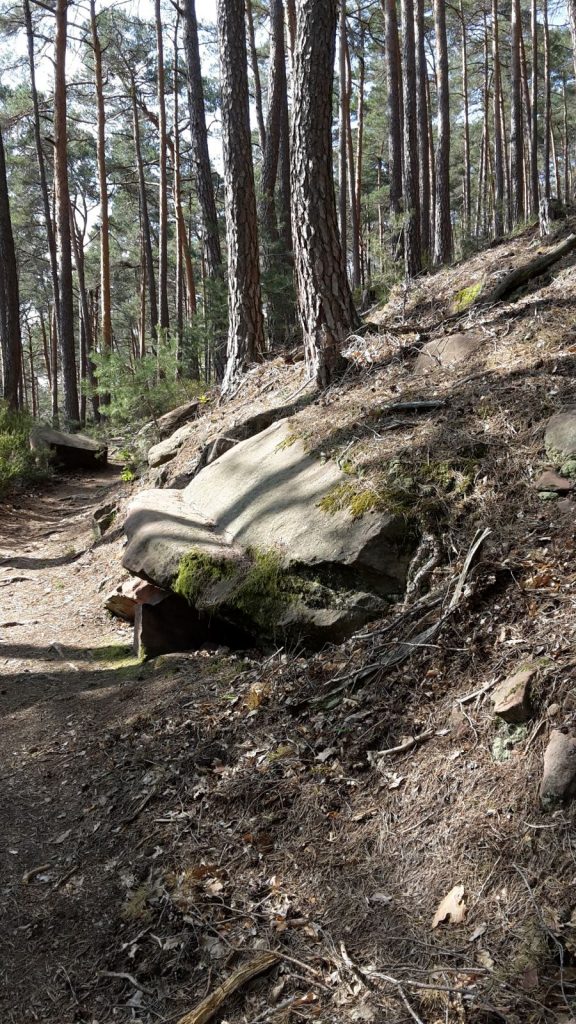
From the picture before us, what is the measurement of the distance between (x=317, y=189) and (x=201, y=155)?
7794mm

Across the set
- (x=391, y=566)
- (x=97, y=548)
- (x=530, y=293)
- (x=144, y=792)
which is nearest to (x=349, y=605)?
(x=391, y=566)

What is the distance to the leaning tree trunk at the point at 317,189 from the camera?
20.0 feet

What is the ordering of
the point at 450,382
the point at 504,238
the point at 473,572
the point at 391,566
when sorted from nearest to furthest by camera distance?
1. the point at 473,572
2. the point at 391,566
3. the point at 450,382
4. the point at 504,238

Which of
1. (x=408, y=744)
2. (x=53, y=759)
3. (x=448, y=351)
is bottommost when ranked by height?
(x=53, y=759)

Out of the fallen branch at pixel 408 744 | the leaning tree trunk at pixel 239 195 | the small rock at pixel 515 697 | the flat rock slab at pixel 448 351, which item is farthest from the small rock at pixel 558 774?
the leaning tree trunk at pixel 239 195

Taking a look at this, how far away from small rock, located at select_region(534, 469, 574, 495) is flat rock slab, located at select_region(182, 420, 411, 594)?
2.40 feet

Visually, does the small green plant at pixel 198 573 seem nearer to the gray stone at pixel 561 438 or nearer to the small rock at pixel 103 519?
the gray stone at pixel 561 438

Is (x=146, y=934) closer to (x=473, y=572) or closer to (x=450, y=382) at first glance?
(x=473, y=572)

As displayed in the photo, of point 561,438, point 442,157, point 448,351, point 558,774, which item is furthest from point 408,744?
point 442,157

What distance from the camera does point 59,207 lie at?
52.0 ft

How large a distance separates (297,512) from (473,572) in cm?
144

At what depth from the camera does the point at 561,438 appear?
3713 millimetres

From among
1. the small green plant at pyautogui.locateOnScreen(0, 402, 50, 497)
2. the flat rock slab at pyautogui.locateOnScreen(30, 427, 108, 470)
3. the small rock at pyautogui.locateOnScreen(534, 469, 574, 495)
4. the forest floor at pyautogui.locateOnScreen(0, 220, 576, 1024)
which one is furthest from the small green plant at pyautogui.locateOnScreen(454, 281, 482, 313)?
the flat rock slab at pyautogui.locateOnScreen(30, 427, 108, 470)

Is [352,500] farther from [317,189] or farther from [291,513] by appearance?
[317,189]
